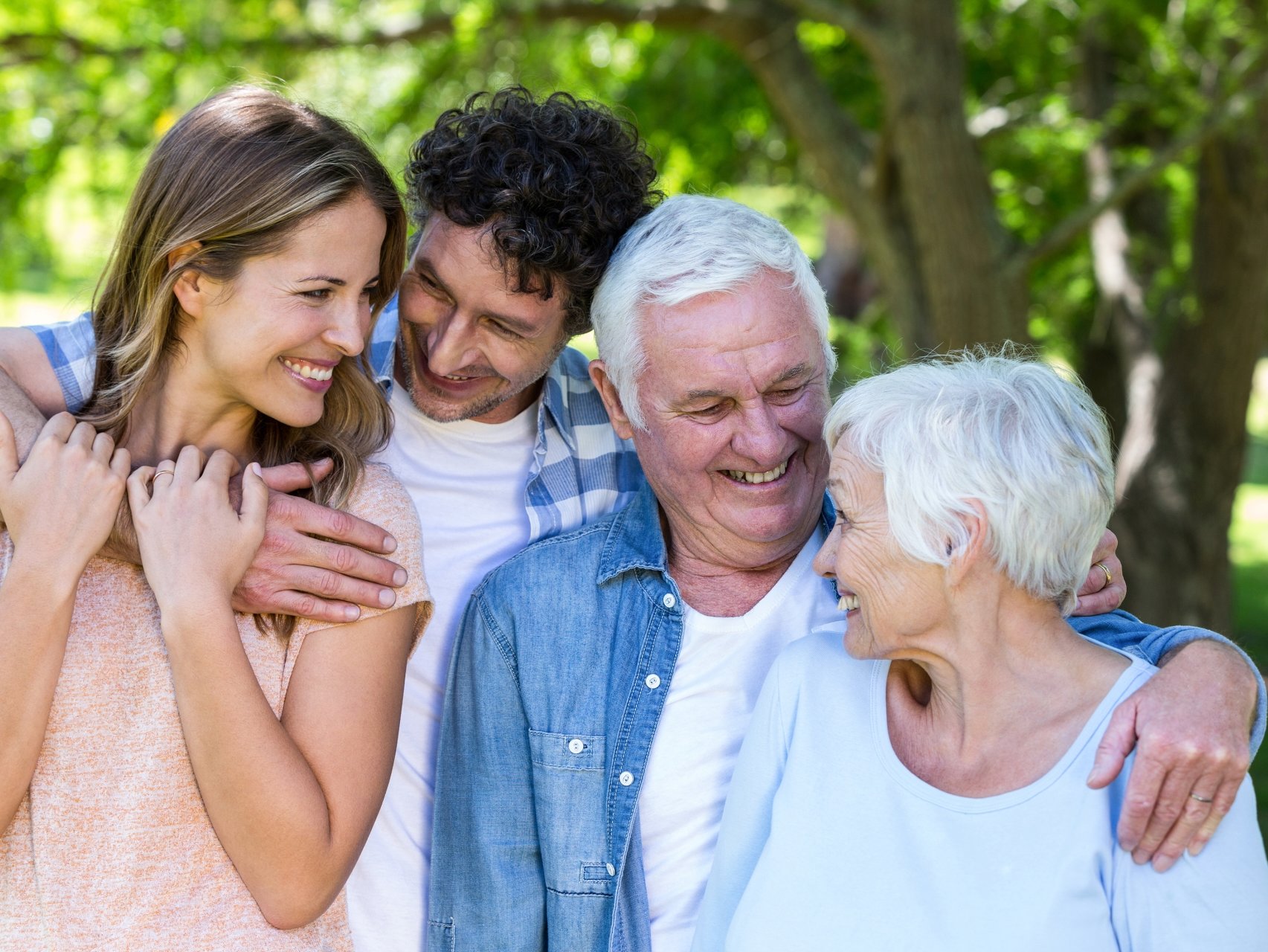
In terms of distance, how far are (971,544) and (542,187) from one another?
1110 millimetres

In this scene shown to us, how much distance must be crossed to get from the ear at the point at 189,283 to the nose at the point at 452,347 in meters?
0.54

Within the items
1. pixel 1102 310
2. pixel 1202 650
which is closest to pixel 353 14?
pixel 1102 310

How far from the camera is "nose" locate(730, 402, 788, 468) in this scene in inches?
90.0

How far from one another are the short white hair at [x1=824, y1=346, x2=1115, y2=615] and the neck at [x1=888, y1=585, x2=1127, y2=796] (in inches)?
2.3

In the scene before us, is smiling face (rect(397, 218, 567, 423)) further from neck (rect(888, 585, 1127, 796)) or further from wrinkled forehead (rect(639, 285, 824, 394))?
neck (rect(888, 585, 1127, 796))

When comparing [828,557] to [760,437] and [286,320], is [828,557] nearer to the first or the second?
[760,437]

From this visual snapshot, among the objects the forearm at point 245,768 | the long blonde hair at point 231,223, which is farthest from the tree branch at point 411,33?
the forearm at point 245,768

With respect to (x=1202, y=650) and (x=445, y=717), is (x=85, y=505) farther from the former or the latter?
(x=1202, y=650)

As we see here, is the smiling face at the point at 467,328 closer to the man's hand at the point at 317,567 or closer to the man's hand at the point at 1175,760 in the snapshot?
the man's hand at the point at 317,567

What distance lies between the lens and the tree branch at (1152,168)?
4.97 meters

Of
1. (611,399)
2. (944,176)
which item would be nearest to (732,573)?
(611,399)

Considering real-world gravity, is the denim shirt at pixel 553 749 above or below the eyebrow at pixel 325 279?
below

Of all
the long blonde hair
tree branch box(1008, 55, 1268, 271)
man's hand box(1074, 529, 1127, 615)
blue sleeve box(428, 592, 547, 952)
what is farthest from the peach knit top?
tree branch box(1008, 55, 1268, 271)

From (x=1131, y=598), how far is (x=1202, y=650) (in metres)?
4.61
